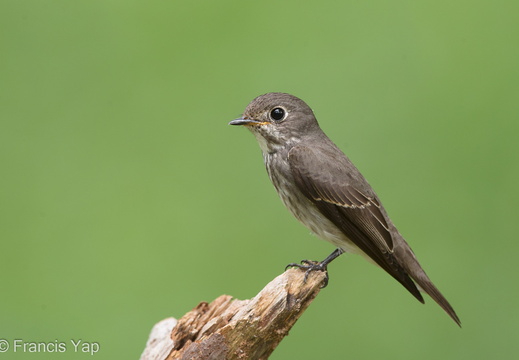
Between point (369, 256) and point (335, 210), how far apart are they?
0.43 m

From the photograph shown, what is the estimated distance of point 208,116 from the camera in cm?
1077

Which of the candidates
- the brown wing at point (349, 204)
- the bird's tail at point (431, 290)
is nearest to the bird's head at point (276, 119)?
the brown wing at point (349, 204)

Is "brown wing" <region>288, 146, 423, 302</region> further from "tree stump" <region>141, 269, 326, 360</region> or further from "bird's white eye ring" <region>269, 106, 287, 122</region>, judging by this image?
"tree stump" <region>141, 269, 326, 360</region>

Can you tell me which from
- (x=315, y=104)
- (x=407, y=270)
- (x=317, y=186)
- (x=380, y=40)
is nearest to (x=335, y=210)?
(x=317, y=186)

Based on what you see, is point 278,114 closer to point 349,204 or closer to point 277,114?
point 277,114

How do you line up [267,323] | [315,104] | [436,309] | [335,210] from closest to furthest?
[267,323], [335,210], [436,309], [315,104]

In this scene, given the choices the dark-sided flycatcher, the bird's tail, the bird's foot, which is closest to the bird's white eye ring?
the dark-sided flycatcher

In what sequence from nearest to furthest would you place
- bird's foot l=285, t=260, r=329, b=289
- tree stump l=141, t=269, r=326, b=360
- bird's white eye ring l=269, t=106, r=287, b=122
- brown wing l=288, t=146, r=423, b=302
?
1. tree stump l=141, t=269, r=326, b=360
2. bird's foot l=285, t=260, r=329, b=289
3. brown wing l=288, t=146, r=423, b=302
4. bird's white eye ring l=269, t=106, r=287, b=122

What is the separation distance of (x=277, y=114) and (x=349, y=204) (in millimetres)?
918

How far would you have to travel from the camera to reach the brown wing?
6898 millimetres

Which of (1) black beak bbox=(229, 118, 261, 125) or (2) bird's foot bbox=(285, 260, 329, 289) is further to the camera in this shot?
(1) black beak bbox=(229, 118, 261, 125)

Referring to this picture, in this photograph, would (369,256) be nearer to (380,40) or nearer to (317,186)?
(317,186)

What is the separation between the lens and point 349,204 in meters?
6.92

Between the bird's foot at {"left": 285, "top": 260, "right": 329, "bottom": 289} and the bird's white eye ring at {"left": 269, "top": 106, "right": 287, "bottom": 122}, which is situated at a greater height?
the bird's white eye ring at {"left": 269, "top": 106, "right": 287, "bottom": 122}
